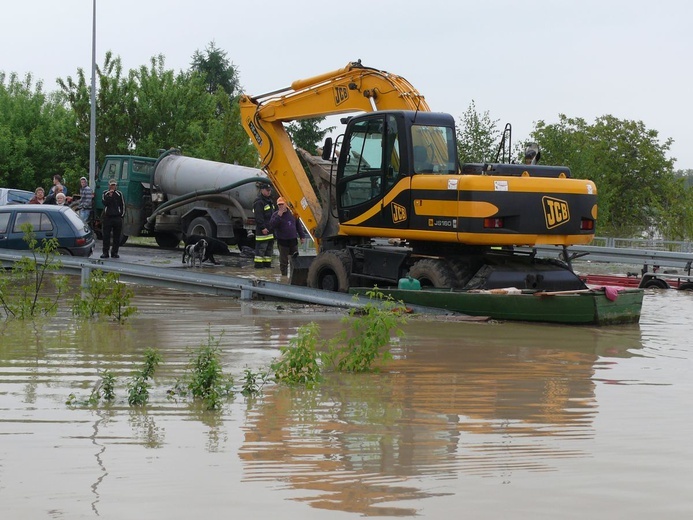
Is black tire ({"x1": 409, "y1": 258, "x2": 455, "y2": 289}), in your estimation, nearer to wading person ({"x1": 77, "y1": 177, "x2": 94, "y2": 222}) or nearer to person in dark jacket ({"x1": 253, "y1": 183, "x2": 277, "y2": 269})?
person in dark jacket ({"x1": 253, "y1": 183, "x2": 277, "y2": 269})

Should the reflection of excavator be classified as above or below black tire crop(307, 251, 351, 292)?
above

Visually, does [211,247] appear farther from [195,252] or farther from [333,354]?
[333,354]

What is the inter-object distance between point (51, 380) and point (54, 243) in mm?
6534

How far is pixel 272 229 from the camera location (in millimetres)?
23203

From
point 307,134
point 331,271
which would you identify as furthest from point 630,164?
point 331,271

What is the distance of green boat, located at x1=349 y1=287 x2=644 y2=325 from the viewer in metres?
15.5

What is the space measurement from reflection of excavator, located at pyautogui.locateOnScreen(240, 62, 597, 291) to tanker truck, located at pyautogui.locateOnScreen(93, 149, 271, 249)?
356 inches

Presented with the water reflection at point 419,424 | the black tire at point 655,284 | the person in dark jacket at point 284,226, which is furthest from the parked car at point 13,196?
the water reflection at point 419,424

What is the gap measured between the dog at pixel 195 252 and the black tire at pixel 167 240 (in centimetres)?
566

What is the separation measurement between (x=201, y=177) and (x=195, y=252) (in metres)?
4.66

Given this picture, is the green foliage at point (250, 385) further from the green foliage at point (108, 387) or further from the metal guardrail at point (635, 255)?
the metal guardrail at point (635, 255)

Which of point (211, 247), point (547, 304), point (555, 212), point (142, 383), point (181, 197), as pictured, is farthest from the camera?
point (181, 197)

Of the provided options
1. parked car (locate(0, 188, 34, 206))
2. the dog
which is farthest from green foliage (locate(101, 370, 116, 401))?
parked car (locate(0, 188, 34, 206))

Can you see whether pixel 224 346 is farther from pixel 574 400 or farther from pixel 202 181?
pixel 202 181
